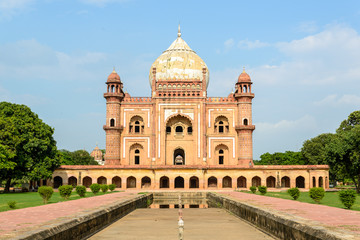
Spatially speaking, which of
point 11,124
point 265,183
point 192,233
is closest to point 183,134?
point 265,183

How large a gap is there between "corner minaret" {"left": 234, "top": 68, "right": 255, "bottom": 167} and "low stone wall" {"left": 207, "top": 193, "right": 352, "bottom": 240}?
24.6 m

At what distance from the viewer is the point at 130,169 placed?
37.3 meters

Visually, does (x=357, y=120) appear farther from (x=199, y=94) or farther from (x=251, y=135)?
Answer: (x=199, y=94)

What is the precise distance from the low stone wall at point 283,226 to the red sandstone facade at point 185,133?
24714 mm

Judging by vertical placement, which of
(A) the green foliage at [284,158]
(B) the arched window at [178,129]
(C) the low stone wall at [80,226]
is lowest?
(C) the low stone wall at [80,226]

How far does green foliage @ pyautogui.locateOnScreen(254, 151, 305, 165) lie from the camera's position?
180 feet

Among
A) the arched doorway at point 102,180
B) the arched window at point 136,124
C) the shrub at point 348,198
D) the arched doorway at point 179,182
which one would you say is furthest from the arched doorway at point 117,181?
the shrub at point 348,198

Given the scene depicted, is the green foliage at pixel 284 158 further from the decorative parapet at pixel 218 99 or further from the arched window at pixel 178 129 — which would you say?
the arched window at pixel 178 129

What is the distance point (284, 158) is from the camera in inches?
2314

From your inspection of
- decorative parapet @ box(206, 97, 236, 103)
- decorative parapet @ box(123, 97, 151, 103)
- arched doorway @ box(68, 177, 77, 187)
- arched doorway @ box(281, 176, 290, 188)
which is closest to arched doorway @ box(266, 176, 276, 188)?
arched doorway @ box(281, 176, 290, 188)

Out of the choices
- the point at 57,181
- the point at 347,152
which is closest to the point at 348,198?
the point at 347,152

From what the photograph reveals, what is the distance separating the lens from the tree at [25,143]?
29906 mm

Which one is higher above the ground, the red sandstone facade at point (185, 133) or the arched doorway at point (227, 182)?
the red sandstone facade at point (185, 133)

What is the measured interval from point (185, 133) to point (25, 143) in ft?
50.7
